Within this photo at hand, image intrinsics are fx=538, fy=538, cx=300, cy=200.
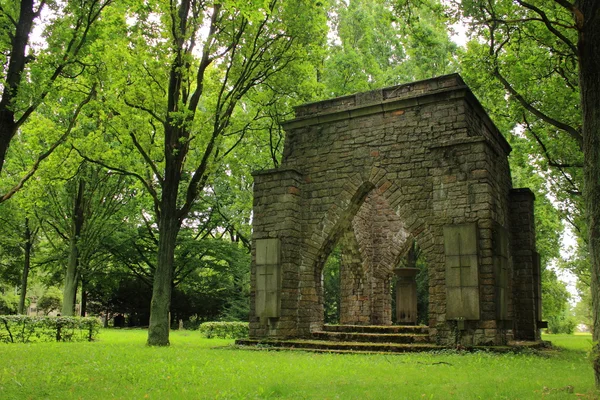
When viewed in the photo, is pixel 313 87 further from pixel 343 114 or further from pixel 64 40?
pixel 64 40

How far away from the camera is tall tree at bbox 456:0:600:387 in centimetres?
595

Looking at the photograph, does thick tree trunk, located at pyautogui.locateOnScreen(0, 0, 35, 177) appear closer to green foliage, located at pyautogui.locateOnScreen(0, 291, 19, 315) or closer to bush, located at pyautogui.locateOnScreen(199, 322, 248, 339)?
bush, located at pyautogui.locateOnScreen(199, 322, 248, 339)

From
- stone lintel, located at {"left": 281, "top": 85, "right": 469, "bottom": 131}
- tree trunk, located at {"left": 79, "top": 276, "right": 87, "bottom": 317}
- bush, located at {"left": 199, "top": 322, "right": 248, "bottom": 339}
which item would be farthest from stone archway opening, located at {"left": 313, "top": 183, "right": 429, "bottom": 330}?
tree trunk, located at {"left": 79, "top": 276, "right": 87, "bottom": 317}

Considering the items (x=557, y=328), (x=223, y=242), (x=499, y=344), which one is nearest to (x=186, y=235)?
(x=223, y=242)

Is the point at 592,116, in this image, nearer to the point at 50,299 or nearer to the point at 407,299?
the point at 407,299

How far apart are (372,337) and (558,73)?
28.8ft

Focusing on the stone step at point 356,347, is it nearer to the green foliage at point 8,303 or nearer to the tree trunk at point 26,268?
the tree trunk at point 26,268

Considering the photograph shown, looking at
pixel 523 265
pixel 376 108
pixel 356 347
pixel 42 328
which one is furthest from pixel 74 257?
pixel 523 265

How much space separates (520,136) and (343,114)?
10750 millimetres

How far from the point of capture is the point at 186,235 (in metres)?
25.1

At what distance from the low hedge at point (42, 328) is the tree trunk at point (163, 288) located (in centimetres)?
377

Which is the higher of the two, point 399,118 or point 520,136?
point 520,136

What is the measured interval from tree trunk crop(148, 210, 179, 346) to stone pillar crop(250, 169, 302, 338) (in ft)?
6.64

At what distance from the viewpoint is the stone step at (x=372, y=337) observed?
11670mm
